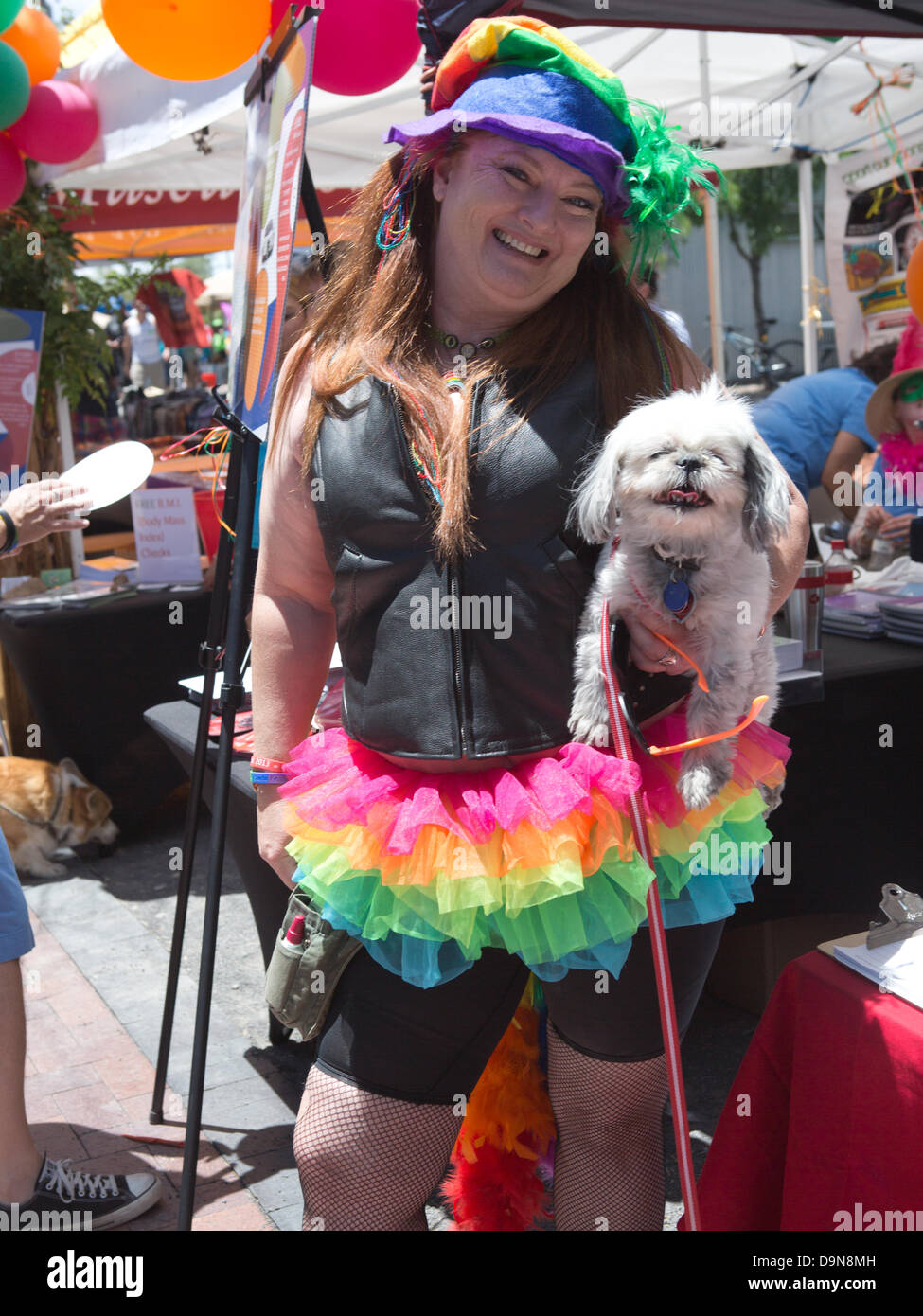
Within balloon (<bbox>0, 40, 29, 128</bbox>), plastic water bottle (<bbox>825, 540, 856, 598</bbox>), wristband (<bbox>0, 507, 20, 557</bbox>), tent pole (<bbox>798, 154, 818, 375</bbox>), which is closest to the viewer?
wristband (<bbox>0, 507, 20, 557</bbox>)

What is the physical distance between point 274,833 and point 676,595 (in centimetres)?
71

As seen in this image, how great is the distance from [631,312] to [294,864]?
974mm

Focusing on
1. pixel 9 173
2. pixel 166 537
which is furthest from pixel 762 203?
pixel 166 537

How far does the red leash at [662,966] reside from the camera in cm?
141

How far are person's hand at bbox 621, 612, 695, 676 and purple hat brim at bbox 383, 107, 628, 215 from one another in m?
0.59

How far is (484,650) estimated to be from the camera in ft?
4.91

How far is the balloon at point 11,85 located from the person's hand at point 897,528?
12.1 feet

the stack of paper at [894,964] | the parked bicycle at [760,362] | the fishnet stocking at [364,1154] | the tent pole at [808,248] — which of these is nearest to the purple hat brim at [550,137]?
the stack of paper at [894,964]

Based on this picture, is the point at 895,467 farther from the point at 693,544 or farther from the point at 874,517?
the point at 693,544

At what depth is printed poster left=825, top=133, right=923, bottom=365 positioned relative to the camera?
21.9ft

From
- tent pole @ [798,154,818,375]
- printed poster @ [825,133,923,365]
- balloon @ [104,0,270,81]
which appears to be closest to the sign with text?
balloon @ [104,0,270,81]

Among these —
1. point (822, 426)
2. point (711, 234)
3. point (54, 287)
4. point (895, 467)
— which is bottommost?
point (895, 467)

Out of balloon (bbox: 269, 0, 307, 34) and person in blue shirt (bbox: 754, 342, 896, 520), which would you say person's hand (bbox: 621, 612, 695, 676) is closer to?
balloon (bbox: 269, 0, 307, 34)
